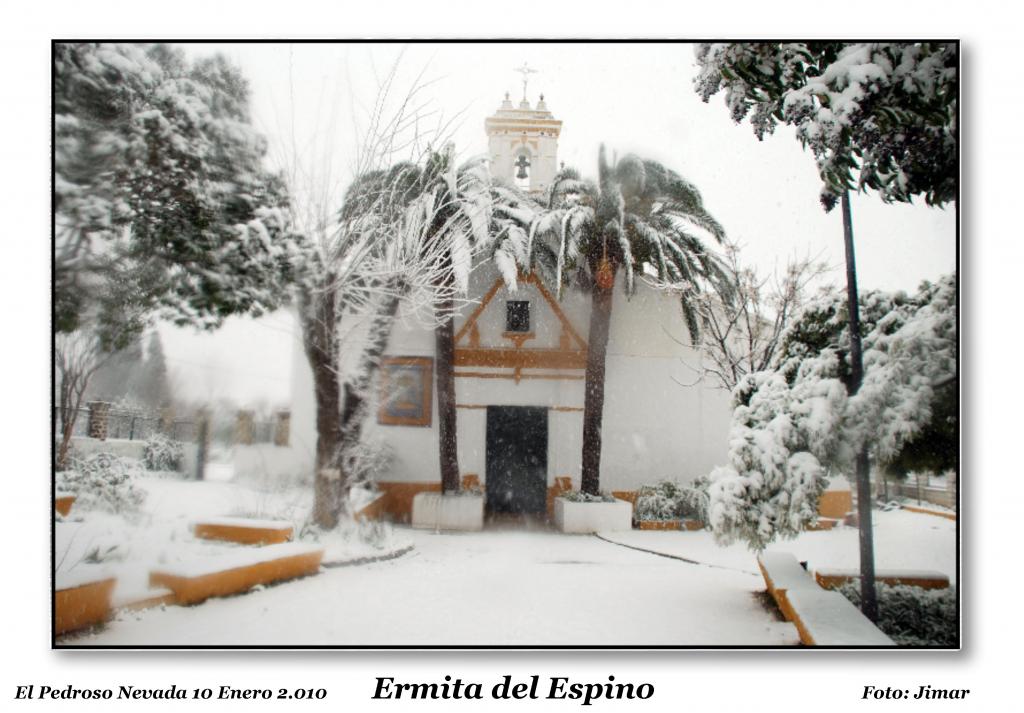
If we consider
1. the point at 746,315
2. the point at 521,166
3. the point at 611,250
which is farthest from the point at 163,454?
the point at 746,315

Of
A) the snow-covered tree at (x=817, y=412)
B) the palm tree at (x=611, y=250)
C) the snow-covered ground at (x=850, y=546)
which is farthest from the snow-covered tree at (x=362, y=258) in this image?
the snow-covered tree at (x=817, y=412)

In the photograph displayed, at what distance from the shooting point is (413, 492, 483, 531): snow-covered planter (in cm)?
407

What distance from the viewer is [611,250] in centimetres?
414

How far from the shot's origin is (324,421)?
161 inches

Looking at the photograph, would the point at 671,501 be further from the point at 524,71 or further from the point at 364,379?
the point at 524,71

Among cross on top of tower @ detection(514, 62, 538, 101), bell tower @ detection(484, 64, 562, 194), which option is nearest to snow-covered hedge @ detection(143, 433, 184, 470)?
bell tower @ detection(484, 64, 562, 194)

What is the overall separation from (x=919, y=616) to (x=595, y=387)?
223 centimetres

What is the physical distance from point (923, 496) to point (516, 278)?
8.48 feet

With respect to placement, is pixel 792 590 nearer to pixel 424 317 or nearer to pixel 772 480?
pixel 772 480

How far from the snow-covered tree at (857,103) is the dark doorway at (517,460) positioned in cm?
214

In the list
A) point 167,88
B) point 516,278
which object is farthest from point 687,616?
point 167,88

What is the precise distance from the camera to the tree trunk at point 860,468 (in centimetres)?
407

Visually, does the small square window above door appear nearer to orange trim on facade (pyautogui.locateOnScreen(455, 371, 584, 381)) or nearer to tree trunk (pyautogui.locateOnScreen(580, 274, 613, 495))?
orange trim on facade (pyautogui.locateOnScreen(455, 371, 584, 381))

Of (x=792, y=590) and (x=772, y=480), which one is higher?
(x=772, y=480)
